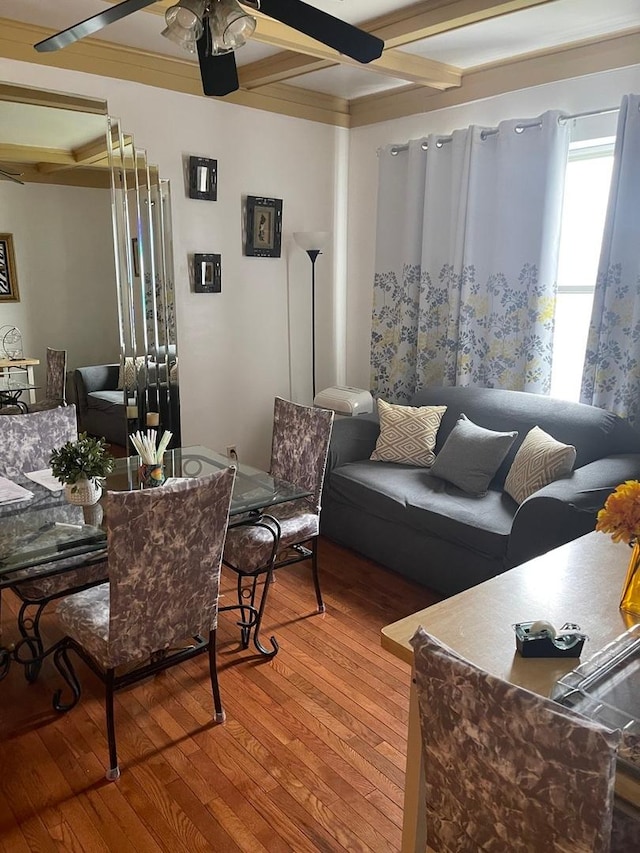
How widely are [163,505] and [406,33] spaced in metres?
2.45

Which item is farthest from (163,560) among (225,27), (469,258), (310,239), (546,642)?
(310,239)

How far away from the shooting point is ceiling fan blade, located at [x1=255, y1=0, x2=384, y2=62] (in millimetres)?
1730

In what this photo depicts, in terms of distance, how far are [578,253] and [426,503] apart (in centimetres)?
171

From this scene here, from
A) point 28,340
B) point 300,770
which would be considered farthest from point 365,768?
Answer: point 28,340

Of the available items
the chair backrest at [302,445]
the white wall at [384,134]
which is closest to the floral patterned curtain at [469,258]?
the white wall at [384,134]

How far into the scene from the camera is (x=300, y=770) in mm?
2117

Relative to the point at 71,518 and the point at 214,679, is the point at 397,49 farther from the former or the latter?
the point at 214,679

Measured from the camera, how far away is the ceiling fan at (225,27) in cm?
173

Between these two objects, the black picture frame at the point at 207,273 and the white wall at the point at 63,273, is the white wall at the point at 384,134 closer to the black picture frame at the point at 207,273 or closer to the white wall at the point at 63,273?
the black picture frame at the point at 207,273

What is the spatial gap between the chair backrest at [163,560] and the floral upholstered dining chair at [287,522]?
544mm

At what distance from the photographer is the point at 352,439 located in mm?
3947

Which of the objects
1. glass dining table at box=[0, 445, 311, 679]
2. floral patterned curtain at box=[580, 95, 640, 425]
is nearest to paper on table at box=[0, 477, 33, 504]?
glass dining table at box=[0, 445, 311, 679]

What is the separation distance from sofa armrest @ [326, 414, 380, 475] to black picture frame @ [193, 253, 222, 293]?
1.17 meters

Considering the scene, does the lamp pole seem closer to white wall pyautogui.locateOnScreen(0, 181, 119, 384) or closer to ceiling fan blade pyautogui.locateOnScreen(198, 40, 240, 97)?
white wall pyautogui.locateOnScreen(0, 181, 119, 384)
